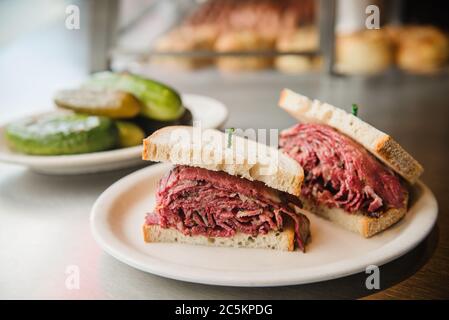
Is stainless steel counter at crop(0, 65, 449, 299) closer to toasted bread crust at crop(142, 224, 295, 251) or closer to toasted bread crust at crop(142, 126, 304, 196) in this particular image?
toasted bread crust at crop(142, 224, 295, 251)

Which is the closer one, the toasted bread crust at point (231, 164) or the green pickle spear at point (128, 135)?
the toasted bread crust at point (231, 164)

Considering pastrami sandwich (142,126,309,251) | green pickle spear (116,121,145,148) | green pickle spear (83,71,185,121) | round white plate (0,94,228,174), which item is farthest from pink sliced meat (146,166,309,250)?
green pickle spear (83,71,185,121)

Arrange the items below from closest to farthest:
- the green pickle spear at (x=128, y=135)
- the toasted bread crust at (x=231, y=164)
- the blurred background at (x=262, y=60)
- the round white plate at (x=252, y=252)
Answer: the round white plate at (x=252, y=252) → the toasted bread crust at (x=231, y=164) → the green pickle spear at (x=128, y=135) → the blurred background at (x=262, y=60)

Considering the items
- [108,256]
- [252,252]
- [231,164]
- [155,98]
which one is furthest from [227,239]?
[155,98]

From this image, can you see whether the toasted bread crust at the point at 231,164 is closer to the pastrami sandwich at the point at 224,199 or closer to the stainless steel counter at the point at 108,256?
the pastrami sandwich at the point at 224,199
